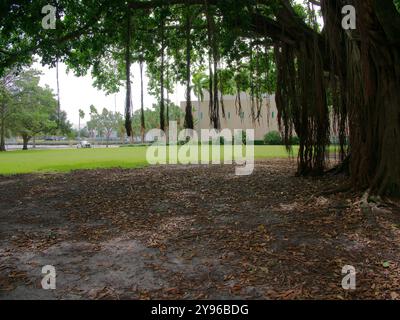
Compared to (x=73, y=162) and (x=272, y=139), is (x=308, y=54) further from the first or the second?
(x=272, y=139)

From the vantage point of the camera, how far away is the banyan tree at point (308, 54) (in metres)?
6.68

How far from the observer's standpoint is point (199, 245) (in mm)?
4926

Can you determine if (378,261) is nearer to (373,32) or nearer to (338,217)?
(338,217)

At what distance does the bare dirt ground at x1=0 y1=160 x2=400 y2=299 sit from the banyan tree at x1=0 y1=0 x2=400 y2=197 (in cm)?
118

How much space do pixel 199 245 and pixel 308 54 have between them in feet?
19.1

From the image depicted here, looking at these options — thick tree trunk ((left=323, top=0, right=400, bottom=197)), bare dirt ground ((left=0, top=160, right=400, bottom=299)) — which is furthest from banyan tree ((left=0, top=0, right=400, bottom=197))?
bare dirt ground ((left=0, top=160, right=400, bottom=299))

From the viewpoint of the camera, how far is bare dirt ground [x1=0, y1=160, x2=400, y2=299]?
3.72 m

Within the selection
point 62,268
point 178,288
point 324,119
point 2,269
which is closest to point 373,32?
point 324,119

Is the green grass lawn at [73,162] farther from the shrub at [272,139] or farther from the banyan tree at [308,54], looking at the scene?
the shrub at [272,139]

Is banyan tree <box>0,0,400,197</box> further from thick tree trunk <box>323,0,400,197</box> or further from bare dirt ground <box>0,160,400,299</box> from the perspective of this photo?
bare dirt ground <box>0,160,400,299</box>

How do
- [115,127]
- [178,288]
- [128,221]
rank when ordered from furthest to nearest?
1. [115,127]
2. [128,221]
3. [178,288]
